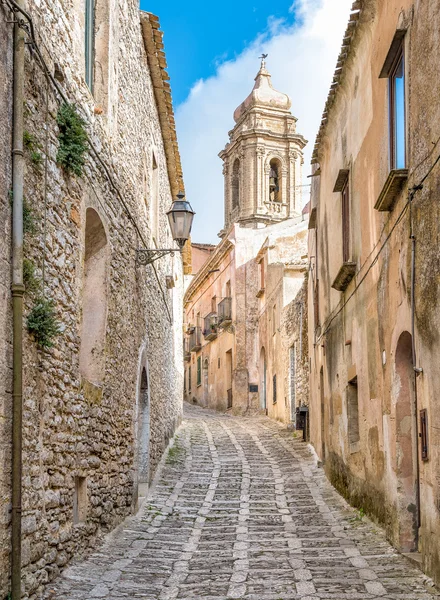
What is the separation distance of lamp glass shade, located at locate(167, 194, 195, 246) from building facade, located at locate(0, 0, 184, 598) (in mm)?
516

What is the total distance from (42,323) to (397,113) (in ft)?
13.3

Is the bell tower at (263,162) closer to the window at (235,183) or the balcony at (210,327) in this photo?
the window at (235,183)

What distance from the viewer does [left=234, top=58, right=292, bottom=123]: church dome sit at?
3731cm

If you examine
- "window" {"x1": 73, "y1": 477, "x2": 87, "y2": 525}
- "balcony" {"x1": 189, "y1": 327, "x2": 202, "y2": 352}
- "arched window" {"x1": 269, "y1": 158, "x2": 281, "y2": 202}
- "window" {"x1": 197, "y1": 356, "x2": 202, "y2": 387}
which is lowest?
"window" {"x1": 73, "y1": 477, "x2": 87, "y2": 525}

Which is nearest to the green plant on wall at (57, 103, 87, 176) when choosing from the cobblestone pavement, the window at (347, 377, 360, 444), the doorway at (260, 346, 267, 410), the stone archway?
the stone archway

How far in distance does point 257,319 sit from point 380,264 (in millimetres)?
21302

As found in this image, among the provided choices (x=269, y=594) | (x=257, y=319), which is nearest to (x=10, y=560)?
(x=269, y=594)

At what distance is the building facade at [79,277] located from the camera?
556cm

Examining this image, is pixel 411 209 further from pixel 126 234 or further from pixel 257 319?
pixel 257 319

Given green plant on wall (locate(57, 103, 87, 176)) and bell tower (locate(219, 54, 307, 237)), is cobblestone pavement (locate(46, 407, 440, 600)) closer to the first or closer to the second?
green plant on wall (locate(57, 103, 87, 176))

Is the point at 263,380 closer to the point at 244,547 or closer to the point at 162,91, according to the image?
the point at 162,91

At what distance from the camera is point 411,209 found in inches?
265

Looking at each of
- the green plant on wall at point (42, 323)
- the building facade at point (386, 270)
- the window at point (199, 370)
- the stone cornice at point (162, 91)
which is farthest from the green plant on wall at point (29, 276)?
the window at point (199, 370)

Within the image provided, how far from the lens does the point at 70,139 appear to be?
22.5 feet
